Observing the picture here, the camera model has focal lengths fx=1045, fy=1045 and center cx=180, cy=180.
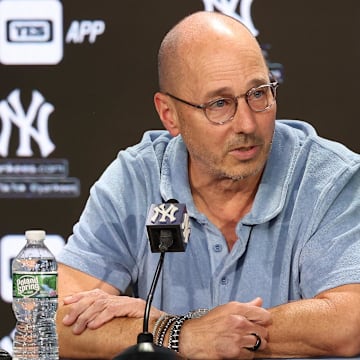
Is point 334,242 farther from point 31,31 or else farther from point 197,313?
point 31,31

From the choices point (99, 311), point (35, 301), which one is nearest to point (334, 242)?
point (99, 311)

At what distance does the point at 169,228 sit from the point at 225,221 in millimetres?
633

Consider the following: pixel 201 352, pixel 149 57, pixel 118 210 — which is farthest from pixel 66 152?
pixel 201 352

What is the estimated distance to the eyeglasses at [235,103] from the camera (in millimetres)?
2521

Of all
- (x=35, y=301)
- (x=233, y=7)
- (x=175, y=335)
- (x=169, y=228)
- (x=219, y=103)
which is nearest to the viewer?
(x=169, y=228)

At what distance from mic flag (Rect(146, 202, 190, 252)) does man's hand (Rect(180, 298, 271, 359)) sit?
285 mm

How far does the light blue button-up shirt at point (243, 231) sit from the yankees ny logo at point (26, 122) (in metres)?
0.72

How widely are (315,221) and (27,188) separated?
1.23 m

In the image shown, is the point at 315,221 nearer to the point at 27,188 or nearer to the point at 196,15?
the point at 196,15

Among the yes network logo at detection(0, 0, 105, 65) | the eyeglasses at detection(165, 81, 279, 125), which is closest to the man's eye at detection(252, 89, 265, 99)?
the eyeglasses at detection(165, 81, 279, 125)

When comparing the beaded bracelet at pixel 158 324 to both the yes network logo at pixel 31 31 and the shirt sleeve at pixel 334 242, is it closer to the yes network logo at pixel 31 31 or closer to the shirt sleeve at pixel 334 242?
the shirt sleeve at pixel 334 242

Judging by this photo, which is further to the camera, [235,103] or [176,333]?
[235,103]

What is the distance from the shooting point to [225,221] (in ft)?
8.84

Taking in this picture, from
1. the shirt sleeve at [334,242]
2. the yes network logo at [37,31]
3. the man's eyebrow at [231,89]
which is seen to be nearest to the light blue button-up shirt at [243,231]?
the shirt sleeve at [334,242]
